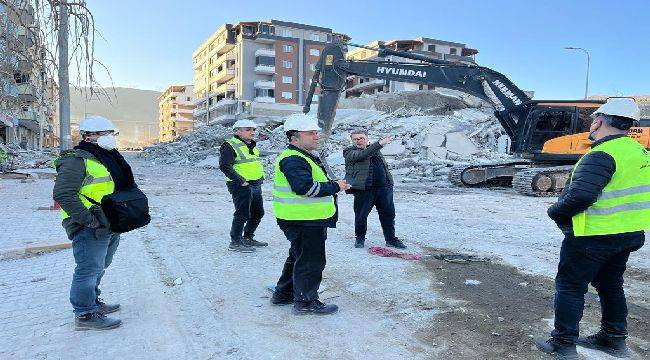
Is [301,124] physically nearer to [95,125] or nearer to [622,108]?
[95,125]

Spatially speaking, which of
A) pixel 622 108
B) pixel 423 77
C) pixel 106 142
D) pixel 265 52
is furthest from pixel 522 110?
pixel 265 52

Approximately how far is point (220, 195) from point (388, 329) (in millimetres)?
10540

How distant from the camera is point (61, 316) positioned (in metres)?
3.98

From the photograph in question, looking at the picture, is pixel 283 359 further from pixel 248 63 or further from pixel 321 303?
pixel 248 63

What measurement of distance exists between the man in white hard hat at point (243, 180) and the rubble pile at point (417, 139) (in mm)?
13298

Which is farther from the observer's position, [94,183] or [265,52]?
[265,52]

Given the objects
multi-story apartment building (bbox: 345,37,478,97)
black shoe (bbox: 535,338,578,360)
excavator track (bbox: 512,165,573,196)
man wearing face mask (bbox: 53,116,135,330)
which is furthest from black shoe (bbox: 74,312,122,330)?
multi-story apartment building (bbox: 345,37,478,97)

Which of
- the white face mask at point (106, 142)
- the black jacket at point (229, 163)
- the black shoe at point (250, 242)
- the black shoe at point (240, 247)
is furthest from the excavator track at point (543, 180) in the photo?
the white face mask at point (106, 142)

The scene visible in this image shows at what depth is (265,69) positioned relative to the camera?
→ 64.6 meters

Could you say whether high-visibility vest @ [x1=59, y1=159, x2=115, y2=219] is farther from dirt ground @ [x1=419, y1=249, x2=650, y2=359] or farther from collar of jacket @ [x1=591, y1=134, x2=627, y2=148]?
collar of jacket @ [x1=591, y1=134, x2=627, y2=148]

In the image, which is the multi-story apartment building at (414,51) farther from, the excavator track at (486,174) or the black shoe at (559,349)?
the black shoe at (559,349)

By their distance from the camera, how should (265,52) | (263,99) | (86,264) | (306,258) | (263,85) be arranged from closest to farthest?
(86,264)
(306,258)
(263,99)
(265,52)
(263,85)

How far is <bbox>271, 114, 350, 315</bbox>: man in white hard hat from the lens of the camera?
3.94 m

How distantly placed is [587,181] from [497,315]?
5.09ft
